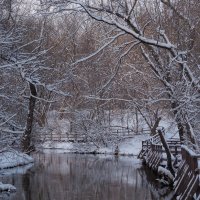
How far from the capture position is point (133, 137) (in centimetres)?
4272

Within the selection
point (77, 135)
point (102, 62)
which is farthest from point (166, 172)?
point (77, 135)

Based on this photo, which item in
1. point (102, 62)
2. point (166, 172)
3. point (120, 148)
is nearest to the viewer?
point (166, 172)

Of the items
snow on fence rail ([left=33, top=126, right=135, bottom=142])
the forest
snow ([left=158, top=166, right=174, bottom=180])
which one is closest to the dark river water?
snow ([left=158, top=166, right=174, bottom=180])

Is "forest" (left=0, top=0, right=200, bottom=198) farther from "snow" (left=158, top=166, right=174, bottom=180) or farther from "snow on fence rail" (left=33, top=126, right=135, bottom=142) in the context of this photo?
"snow" (left=158, top=166, right=174, bottom=180)

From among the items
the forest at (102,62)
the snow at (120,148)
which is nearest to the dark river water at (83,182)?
the forest at (102,62)

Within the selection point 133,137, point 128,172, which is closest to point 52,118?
point 133,137

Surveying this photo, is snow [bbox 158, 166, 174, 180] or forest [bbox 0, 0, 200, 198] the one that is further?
snow [bbox 158, 166, 174, 180]

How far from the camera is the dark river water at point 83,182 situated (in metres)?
16.2

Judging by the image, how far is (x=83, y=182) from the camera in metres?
20.1

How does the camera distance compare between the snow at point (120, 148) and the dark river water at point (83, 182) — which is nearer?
the dark river water at point (83, 182)

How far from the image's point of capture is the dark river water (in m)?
16.2

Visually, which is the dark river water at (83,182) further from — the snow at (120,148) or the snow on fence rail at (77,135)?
the snow on fence rail at (77,135)

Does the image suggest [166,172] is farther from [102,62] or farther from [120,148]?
[120,148]

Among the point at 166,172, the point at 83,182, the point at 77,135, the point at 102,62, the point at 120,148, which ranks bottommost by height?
the point at 83,182
